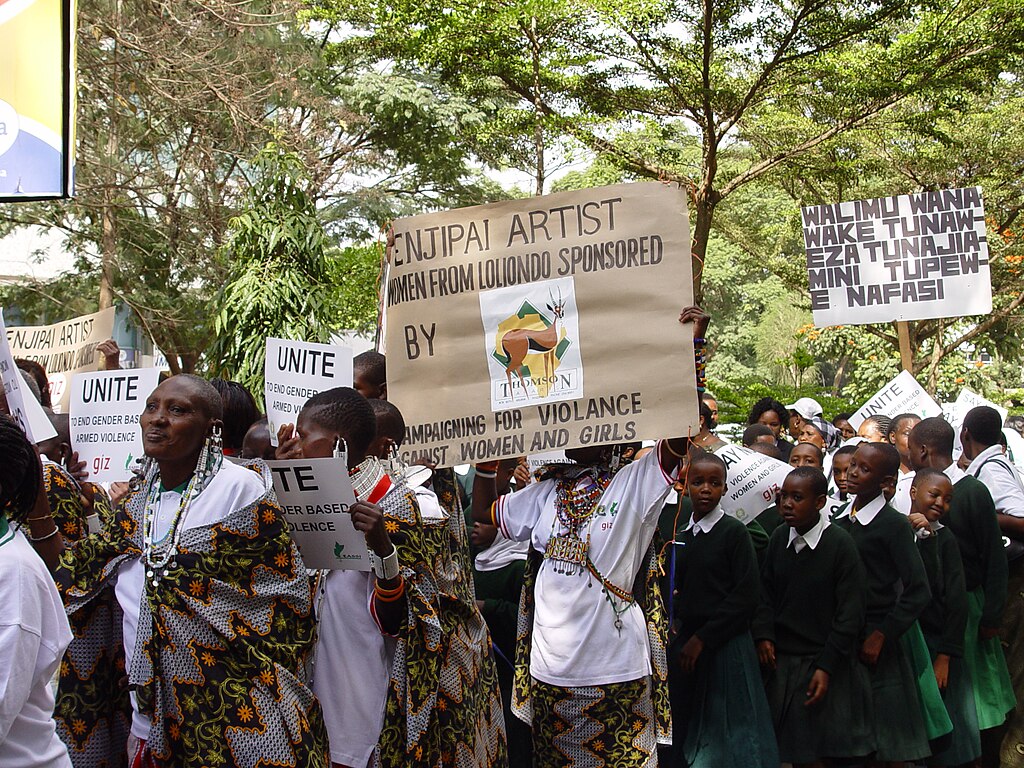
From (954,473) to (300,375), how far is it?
A: 397 centimetres

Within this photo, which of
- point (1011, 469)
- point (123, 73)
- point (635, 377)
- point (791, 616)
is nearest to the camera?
point (635, 377)

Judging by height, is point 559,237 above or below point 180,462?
above

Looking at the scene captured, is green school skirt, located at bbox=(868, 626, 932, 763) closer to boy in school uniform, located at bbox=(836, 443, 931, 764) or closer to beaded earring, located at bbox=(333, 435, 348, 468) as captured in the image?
boy in school uniform, located at bbox=(836, 443, 931, 764)

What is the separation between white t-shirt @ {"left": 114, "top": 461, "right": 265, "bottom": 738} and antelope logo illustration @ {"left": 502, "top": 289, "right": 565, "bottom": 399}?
3.85ft

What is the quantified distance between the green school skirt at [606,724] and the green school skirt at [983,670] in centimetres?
281

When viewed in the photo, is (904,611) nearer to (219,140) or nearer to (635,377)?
(635,377)

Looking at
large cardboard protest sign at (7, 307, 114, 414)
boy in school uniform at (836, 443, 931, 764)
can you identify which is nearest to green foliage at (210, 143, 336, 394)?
large cardboard protest sign at (7, 307, 114, 414)

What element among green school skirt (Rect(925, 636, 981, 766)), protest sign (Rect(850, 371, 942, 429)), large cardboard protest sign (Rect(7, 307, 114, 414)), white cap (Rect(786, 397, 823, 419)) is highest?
large cardboard protest sign (Rect(7, 307, 114, 414))

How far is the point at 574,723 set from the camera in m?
4.92

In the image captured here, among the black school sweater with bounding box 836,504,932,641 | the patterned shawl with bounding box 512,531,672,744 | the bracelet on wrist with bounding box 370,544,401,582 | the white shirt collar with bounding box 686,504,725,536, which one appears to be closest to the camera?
the bracelet on wrist with bounding box 370,544,401,582

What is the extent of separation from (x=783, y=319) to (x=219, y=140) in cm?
2115

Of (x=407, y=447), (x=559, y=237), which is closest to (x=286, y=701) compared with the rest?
(x=407, y=447)

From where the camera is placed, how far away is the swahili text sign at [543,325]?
446cm

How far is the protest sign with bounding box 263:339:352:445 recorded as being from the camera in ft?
17.9
